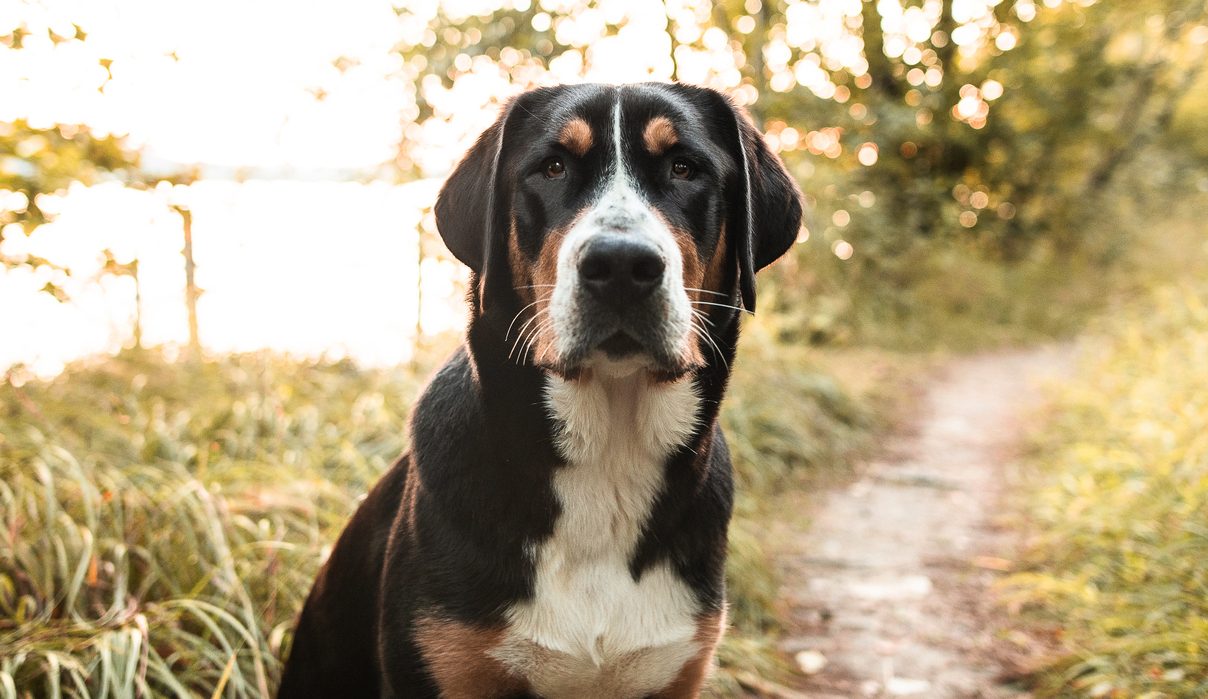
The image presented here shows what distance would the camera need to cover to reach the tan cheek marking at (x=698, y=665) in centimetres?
226

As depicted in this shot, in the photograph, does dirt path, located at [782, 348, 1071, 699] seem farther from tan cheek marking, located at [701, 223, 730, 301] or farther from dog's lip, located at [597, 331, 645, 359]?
dog's lip, located at [597, 331, 645, 359]

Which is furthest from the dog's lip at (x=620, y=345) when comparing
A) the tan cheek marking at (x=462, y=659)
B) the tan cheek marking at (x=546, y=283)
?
the tan cheek marking at (x=462, y=659)

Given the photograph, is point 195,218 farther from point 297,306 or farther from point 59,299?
point 59,299

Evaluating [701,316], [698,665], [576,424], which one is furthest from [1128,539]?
[576,424]

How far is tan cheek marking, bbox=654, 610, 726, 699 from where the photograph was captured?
2256mm

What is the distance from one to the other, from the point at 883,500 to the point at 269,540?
3.73 m

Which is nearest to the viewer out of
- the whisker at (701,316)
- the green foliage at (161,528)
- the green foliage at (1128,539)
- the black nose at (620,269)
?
the black nose at (620,269)

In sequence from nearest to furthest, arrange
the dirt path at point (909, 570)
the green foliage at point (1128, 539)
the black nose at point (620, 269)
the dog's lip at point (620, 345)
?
the black nose at point (620, 269), the dog's lip at point (620, 345), the green foliage at point (1128, 539), the dirt path at point (909, 570)

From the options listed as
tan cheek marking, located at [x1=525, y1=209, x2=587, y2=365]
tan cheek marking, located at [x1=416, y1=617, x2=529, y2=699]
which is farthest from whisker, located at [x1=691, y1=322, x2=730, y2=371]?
tan cheek marking, located at [x1=416, y1=617, x2=529, y2=699]

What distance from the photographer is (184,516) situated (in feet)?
10.3

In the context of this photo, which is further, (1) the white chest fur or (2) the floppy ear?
(2) the floppy ear

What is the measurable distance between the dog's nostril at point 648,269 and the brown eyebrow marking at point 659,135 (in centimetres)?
39

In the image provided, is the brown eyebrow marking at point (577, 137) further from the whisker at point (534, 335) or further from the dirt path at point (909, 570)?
the dirt path at point (909, 570)

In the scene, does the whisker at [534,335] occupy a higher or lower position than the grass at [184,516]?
higher
